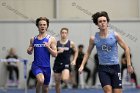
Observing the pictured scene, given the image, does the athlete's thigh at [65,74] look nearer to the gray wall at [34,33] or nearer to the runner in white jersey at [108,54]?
the runner in white jersey at [108,54]

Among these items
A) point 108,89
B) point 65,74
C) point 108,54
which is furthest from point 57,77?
point 108,89

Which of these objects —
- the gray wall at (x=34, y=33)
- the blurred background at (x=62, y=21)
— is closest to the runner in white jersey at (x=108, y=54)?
the blurred background at (x=62, y=21)

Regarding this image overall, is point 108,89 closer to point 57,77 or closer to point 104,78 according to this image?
point 104,78

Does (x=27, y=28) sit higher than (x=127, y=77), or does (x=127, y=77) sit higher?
(x=27, y=28)

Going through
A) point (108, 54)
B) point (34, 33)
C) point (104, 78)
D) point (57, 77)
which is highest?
point (34, 33)

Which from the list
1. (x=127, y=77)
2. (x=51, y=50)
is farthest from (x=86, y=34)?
(x=51, y=50)

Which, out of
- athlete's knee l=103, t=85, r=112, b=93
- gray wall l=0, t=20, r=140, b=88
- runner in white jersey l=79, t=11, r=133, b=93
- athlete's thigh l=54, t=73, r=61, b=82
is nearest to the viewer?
athlete's knee l=103, t=85, r=112, b=93

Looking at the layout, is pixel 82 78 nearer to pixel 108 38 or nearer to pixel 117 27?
pixel 117 27

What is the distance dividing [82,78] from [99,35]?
11.3m

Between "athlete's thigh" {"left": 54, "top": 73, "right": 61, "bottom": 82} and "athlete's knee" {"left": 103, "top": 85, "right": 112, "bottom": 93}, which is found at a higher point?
"athlete's knee" {"left": 103, "top": 85, "right": 112, "bottom": 93}

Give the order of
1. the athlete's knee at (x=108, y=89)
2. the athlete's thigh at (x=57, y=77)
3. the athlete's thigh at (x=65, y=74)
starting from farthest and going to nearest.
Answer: the athlete's thigh at (x=65, y=74), the athlete's thigh at (x=57, y=77), the athlete's knee at (x=108, y=89)

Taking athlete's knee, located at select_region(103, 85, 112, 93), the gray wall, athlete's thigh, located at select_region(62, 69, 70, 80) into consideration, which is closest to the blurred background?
the gray wall

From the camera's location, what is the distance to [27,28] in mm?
20219

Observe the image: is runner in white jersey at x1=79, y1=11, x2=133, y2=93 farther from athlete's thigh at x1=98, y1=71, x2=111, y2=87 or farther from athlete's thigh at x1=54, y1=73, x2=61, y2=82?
athlete's thigh at x1=54, y1=73, x2=61, y2=82
